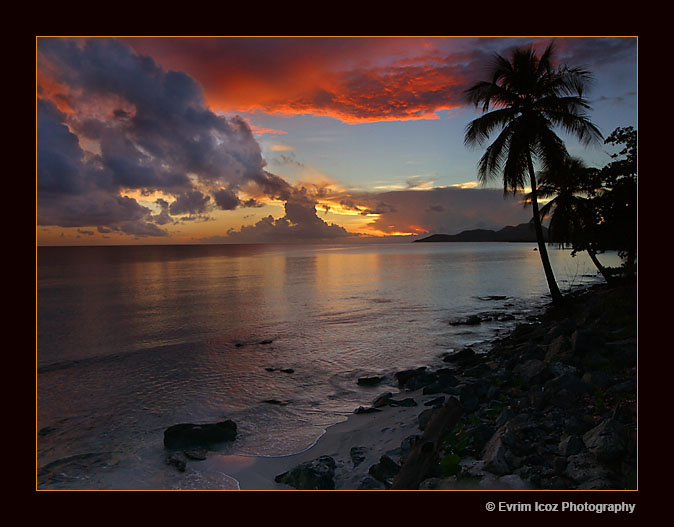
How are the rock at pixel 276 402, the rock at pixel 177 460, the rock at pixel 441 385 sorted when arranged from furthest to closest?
1. the rock at pixel 276 402
2. the rock at pixel 441 385
3. the rock at pixel 177 460

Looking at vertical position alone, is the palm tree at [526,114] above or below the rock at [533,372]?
above

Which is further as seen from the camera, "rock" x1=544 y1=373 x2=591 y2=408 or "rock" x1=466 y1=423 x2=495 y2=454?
"rock" x1=544 y1=373 x2=591 y2=408

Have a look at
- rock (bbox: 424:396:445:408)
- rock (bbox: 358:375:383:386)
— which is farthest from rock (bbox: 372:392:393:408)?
rock (bbox: 358:375:383:386)

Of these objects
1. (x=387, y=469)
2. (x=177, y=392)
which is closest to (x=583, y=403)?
(x=387, y=469)

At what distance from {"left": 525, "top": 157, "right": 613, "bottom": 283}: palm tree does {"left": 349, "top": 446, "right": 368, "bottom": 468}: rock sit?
11.8 metres

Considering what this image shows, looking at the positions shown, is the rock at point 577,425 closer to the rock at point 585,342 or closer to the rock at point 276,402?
the rock at point 585,342

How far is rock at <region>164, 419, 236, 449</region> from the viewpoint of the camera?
8.84 metres

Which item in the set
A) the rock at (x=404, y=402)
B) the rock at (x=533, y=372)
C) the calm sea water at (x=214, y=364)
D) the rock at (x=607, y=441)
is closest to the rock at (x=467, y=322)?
the calm sea water at (x=214, y=364)

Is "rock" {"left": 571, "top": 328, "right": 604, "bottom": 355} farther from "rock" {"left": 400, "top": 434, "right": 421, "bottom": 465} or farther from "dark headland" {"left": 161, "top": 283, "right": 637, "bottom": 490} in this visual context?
"rock" {"left": 400, "top": 434, "right": 421, "bottom": 465}

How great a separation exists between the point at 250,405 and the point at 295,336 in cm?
981

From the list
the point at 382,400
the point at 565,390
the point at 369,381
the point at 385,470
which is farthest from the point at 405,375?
the point at 385,470

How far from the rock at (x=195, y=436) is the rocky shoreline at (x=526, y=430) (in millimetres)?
2300

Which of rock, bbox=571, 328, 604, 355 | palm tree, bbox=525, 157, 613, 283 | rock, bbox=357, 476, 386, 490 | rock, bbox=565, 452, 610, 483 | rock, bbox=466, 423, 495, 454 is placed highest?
palm tree, bbox=525, 157, 613, 283

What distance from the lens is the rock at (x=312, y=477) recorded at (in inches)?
264
